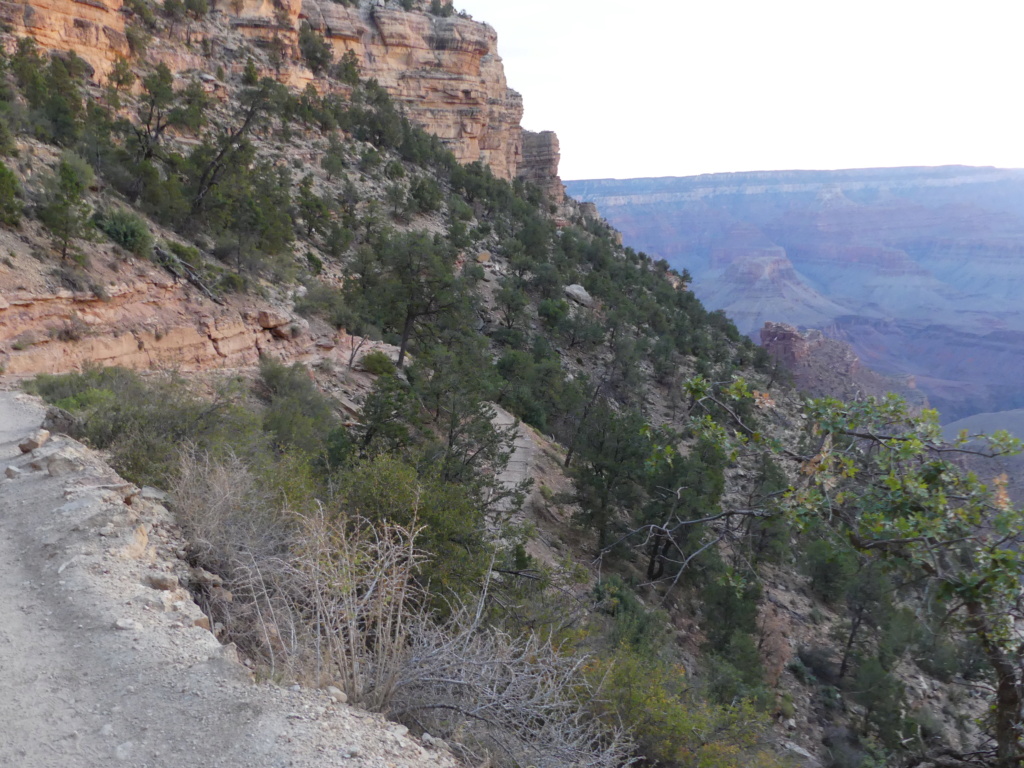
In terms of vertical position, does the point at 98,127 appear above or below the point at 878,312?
above

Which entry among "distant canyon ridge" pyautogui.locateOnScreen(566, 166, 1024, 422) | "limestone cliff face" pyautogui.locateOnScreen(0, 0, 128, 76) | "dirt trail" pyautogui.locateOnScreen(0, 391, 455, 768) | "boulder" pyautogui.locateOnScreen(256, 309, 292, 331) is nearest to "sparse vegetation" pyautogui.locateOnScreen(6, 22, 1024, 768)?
"dirt trail" pyautogui.locateOnScreen(0, 391, 455, 768)

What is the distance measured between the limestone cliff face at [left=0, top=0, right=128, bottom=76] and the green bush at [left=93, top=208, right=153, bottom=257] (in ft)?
53.0

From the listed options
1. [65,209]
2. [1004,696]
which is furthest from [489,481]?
[65,209]

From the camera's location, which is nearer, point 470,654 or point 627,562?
point 470,654

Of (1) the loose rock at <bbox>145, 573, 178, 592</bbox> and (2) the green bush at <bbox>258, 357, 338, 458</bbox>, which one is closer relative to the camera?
(1) the loose rock at <bbox>145, 573, 178, 592</bbox>

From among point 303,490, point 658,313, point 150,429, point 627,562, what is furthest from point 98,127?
point 658,313

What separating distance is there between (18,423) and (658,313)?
3153 cm

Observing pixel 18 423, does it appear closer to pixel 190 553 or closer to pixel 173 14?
pixel 190 553

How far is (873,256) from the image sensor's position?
12900cm

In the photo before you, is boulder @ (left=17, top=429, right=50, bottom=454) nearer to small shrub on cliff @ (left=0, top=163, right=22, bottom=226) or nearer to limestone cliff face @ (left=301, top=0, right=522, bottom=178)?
small shrub on cliff @ (left=0, top=163, right=22, bottom=226)

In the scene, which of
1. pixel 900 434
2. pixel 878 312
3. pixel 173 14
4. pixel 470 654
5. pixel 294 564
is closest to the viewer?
pixel 900 434

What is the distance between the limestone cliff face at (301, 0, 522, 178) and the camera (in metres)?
43.8

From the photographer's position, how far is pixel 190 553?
533 centimetres

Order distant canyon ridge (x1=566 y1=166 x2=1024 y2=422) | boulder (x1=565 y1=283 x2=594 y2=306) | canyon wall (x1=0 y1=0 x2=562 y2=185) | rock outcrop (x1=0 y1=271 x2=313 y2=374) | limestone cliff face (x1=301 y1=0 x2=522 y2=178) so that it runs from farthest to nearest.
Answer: distant canyon ridge (x1=566 y1=166 x2=1024 y2=422) → limestone cliff face (x1=301 y1=0 x2=522 y2=178) → boulder (x1=565 y1=283 x2=594 y2=306) → canyon wall (x1=0 y1=0 x2=562 y2=185) → rock outcrop (x1=0 y1=271 x2=313 y2=374)
